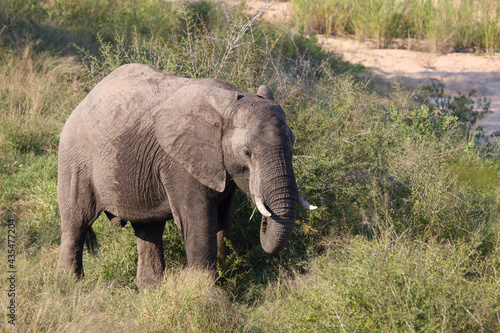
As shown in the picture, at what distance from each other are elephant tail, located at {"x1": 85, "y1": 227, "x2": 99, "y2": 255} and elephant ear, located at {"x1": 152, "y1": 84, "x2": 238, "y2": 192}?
5.21 ft

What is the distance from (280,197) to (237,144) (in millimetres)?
504

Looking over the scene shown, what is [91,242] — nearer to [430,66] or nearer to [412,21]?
[430,66]

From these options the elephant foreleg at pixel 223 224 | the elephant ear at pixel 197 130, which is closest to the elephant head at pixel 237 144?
the elephant ear at pixel 197 130

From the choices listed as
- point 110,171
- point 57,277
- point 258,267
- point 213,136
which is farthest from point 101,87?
point 258,267

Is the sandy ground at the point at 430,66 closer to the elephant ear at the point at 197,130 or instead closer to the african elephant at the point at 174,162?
the african elephant at the point at 174,162

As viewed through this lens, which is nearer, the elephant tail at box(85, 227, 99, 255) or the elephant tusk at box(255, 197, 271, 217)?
the elephant tusk at box(255, 197, 271, 217)

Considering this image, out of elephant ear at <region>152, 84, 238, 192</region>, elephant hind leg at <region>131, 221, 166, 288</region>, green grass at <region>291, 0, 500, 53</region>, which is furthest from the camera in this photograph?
green grass at <region>291, 0, 500, 53</region>

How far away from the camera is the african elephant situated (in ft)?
14.2

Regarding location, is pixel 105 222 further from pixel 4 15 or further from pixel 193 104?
pixel 4 15

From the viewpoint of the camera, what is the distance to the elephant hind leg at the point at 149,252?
5395 millimetres

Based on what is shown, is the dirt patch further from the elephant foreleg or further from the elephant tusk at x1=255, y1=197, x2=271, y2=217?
the elephant tusk at x1=255, y1=197, x2=271, y2=217

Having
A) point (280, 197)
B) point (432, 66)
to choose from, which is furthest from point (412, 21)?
point (280, 197)

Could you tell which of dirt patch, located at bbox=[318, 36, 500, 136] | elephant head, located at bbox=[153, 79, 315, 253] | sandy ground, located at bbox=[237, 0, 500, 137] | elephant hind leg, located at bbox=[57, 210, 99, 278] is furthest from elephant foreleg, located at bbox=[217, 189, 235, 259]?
dirt patch, located at bbox=[318, 36, 500, 136]

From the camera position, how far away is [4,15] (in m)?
10.2
